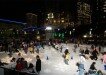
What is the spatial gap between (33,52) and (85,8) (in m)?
119

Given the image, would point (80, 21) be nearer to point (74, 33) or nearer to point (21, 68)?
point (74, 33)

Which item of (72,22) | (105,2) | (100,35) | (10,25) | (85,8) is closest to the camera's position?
(10,25)

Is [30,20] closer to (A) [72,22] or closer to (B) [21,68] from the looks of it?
(A) [72,22]

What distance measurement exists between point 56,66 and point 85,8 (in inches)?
4919

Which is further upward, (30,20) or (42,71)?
(30,20)

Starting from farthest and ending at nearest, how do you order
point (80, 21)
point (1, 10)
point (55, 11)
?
point (80, 21)
point (55, 11)
point (1, 10)

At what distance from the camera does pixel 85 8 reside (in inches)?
5591

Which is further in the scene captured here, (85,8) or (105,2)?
(85,8)

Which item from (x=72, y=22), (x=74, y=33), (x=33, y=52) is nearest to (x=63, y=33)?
(x=74, y=33)

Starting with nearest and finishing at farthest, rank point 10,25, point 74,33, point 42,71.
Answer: point 42,71 → point 10,25 → point 74,33

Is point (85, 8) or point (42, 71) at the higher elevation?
point (85, 8)

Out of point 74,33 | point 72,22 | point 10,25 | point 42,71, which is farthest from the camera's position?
point 72,22

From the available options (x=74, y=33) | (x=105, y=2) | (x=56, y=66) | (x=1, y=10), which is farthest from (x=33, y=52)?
(x=105, y=2)

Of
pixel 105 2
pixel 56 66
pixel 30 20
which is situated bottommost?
pixel 56 66
